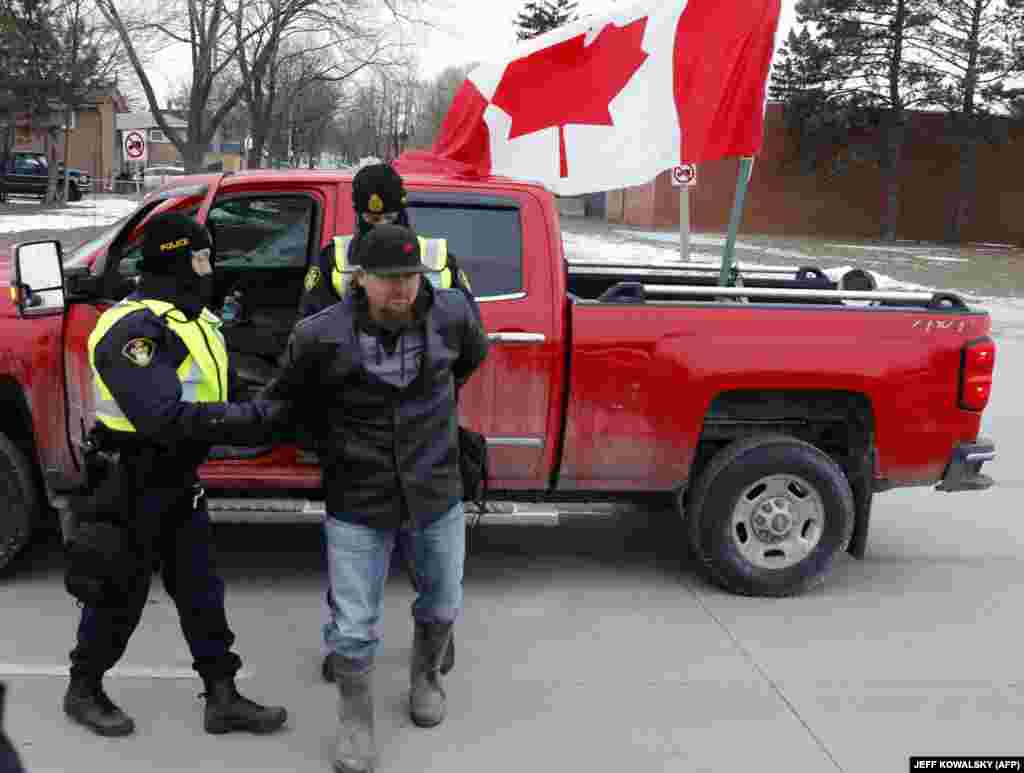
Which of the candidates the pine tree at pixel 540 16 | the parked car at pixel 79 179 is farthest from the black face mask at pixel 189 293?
the pine tree at pixel 540 16

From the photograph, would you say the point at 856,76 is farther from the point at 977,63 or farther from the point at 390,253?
the point at 390,253

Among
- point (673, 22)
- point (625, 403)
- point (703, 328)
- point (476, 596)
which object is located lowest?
point (476, 596)

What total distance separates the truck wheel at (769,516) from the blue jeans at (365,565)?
1853 millimetres

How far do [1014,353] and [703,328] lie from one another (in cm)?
1158

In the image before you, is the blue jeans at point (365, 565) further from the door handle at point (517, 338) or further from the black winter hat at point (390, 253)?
the door handle at point (517, 338)

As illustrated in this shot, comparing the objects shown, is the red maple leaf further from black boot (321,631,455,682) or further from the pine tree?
the pine tree

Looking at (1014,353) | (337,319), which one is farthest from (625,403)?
(1014,353)

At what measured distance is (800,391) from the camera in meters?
5.27

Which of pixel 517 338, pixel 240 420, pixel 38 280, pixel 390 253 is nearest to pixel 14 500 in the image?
pixel 38 280

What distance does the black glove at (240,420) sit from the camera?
350cm

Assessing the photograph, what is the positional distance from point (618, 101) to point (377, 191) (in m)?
2.13

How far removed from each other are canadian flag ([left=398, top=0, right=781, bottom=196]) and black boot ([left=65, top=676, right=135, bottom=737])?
2956 mm

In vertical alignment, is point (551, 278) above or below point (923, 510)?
above

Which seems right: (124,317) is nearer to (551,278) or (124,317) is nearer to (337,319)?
(337,319)
